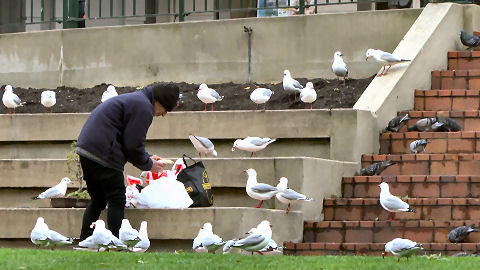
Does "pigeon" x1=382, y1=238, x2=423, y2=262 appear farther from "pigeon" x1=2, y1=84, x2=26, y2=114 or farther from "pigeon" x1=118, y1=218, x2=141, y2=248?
"pigeon" x1=2, y1=84, x2=26, y2=114

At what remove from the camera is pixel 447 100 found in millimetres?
15727

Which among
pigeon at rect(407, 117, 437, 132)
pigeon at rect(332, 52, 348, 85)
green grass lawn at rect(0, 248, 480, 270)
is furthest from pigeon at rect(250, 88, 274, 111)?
green grass lawn at rect(0, 248, 480, 270)

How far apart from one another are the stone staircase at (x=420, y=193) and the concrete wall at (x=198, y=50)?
5.31 ft

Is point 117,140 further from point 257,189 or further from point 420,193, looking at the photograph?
point 420,193

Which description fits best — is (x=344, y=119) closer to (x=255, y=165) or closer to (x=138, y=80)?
(x=255, y=165)

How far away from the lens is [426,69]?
1631 centimetres

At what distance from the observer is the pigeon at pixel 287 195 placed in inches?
520

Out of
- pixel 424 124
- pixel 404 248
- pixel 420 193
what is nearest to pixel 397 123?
pixel 424 124

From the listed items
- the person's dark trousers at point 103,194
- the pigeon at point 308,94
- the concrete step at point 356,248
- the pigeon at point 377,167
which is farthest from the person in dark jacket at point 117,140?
the pigeon at point 308,94

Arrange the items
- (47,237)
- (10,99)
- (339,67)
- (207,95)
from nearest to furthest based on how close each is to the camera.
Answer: (47,237) < (207,95) < (339,67) < (10,99)

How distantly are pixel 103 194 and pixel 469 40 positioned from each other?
6.20m

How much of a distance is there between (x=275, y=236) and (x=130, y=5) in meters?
13.6

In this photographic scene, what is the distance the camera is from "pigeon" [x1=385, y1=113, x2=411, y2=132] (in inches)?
598

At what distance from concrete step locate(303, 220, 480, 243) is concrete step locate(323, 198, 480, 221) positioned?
277mm
